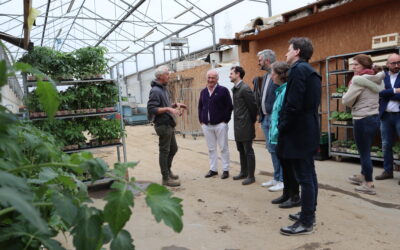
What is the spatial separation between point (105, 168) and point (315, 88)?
2418 mm

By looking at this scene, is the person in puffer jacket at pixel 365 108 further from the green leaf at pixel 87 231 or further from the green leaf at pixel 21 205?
the green leaf at pixel 21 205

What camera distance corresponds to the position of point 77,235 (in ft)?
2.54

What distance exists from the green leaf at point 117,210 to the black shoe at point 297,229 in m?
2.51

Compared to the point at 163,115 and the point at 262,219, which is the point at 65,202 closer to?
the point at 262,219

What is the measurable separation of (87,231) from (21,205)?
0.23m

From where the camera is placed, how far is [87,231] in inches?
30.8

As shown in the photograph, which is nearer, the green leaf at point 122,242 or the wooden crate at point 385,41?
the green leaf at point 122,242

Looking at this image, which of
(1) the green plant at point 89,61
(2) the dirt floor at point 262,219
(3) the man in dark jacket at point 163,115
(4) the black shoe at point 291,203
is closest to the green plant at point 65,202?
(2) the dirt floor at point 262,219

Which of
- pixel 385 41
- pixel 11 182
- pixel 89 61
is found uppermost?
pixel 385 41

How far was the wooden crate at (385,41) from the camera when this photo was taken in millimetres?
5164

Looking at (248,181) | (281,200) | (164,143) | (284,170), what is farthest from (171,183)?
(284,170)

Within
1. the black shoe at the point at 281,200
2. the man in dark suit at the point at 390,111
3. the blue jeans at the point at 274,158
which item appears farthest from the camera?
the man in dark suit at the point at 390,111

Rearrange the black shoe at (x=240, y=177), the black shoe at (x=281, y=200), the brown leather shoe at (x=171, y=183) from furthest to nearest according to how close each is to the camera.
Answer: the black shoe at (x=240, y=177) < the brown leather shoe at (x=171, y=183) < the black shoe at (x=281, y=200)

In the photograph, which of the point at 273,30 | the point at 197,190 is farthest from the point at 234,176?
the point at 273,30
